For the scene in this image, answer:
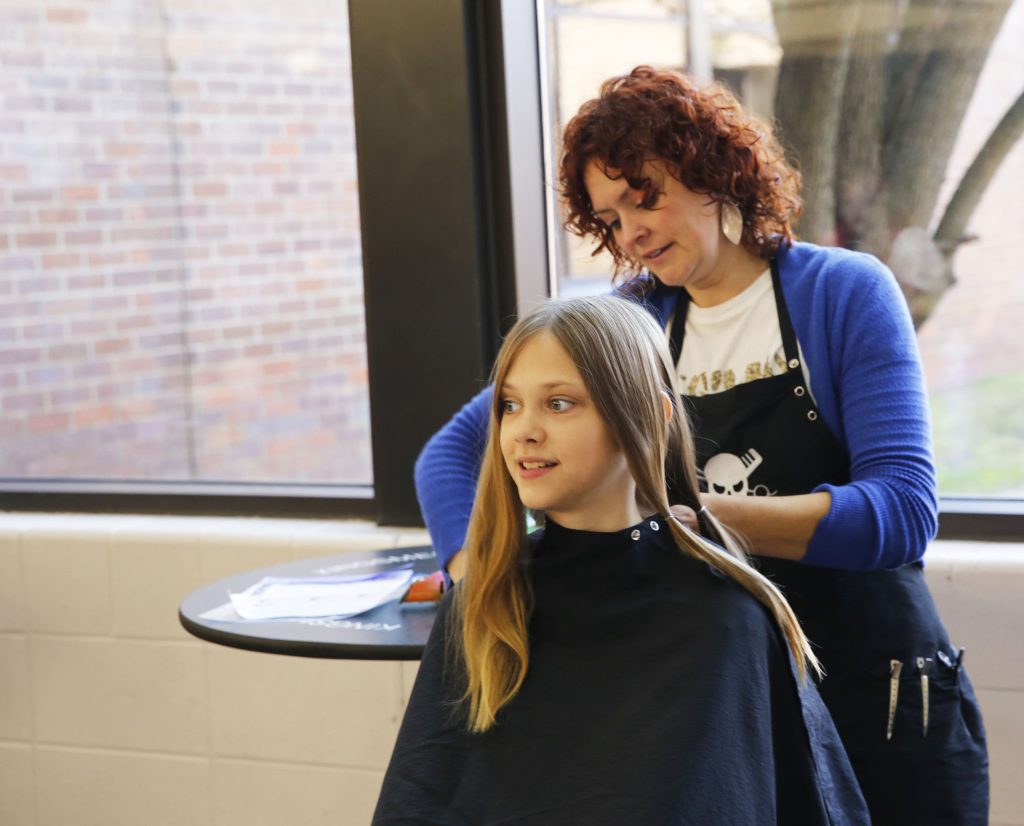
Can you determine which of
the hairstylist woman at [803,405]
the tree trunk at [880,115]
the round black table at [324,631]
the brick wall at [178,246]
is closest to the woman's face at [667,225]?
the hairstylist woman at [803,405]

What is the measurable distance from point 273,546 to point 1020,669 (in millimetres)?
1523

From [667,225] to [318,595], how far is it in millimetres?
805

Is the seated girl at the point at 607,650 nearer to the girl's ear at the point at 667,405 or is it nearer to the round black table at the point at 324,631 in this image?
the girl's ear at the point at 667,405

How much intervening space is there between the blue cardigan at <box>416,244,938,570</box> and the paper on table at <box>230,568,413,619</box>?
0.71 meters

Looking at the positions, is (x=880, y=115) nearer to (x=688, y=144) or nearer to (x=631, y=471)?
(x=688, y=144)

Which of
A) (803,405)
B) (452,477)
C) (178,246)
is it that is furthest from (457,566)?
(178,246)

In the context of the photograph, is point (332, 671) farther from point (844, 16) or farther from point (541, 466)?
point (844, 16)

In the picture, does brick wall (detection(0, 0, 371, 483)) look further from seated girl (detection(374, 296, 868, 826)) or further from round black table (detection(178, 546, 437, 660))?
seated girl (detection(374, 296, 868, 826))

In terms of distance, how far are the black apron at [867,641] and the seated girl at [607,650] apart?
0.48ft

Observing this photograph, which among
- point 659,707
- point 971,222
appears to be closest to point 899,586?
point 659,707

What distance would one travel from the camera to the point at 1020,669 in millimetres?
2188

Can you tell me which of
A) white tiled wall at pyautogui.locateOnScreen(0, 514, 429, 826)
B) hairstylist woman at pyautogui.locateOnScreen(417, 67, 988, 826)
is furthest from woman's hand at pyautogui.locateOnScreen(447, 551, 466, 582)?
white tiled wall at pyautogui.locateOnScreen(0, 514, 429, 826)

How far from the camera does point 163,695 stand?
111 inches

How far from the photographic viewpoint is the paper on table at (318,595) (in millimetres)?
1895
